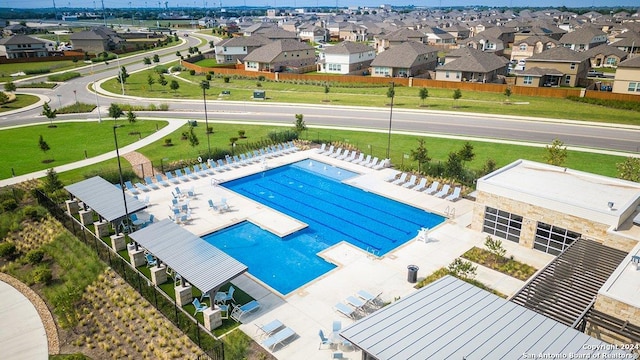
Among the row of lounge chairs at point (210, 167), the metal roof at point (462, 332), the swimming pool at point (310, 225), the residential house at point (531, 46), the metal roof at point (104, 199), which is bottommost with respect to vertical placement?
the swimming pool at point (310, 225)

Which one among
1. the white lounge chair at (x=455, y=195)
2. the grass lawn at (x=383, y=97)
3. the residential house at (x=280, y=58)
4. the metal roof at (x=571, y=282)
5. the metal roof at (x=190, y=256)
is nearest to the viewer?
the metal roof at (x=571, y=282)

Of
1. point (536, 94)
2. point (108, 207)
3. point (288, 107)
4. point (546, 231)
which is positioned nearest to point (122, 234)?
point (108, 207)

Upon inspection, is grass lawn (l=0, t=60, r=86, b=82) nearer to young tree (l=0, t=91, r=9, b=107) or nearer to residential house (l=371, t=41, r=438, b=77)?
young tree (l=0, t=91, r=9, b=107)

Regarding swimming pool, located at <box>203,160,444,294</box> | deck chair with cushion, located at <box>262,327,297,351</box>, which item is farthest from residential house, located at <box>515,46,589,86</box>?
deck chair with cushion, located at <box>262,327,297,351</box>

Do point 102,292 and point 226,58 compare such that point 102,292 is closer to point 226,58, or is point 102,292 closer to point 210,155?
point 210,155

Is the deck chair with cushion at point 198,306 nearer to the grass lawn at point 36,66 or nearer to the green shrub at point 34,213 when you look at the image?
the green shrub at point 34,213

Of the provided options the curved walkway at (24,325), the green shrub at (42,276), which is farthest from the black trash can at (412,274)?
the green shrub at (42,276)
